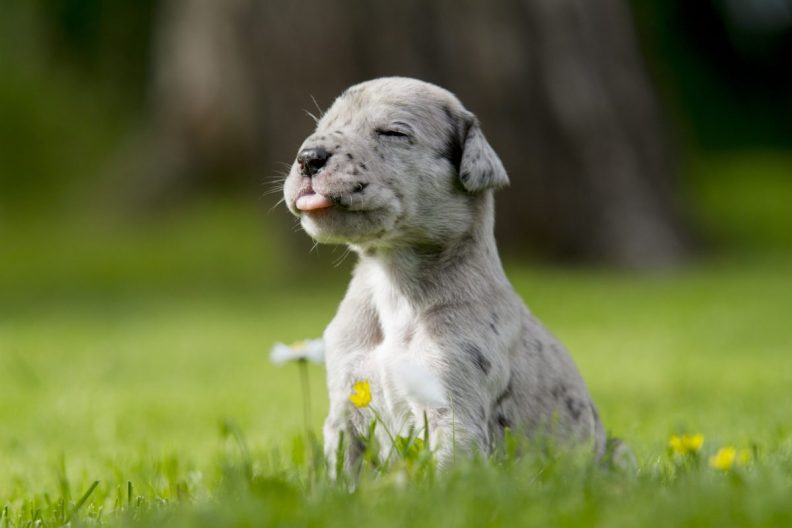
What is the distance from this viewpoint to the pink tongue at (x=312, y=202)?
3516 mm

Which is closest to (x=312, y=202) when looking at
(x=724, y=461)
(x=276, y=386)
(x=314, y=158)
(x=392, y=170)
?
(x=314, y=158)

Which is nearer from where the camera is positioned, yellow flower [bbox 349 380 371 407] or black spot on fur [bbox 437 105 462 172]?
yellow flower [bbox 349 380 371 407]

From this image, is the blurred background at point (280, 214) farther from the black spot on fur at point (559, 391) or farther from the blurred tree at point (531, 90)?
the black spot on fur at point (559, 391)

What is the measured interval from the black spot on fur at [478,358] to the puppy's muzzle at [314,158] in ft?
2.28

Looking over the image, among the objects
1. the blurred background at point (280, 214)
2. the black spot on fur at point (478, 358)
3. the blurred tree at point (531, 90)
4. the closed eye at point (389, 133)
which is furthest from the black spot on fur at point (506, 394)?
the blurred tree at point (531, 90)

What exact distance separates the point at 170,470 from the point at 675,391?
138 inches

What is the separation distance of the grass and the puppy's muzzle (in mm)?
857

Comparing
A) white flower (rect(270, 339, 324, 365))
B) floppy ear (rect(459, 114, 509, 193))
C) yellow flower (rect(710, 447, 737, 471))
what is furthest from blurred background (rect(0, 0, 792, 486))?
yellow flower (rect(710, 447, 737, 471))

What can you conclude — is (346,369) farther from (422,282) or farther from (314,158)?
(314,158)

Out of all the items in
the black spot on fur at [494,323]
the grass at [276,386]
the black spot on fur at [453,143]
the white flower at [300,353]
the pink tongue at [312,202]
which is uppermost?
the black spot on fur at [453,143]

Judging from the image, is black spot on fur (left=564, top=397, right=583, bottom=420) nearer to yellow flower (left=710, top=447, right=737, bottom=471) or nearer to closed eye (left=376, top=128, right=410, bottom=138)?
yellow flower (left=710, top=447, right=737, bottom=471)

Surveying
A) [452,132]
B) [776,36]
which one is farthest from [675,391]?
[776,36]

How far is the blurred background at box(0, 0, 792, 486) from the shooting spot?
24.8 ft

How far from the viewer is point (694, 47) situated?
23984 mm
